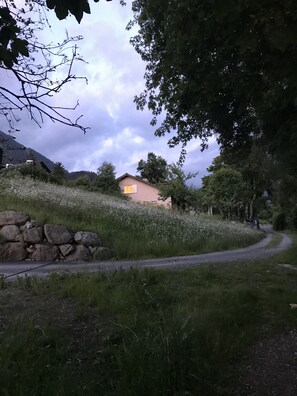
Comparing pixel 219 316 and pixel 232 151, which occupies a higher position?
pixel 232 151

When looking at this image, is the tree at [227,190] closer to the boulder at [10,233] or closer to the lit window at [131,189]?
the lit window at [131,189]

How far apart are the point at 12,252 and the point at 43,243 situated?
41.2 inches

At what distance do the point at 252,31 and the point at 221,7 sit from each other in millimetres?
401

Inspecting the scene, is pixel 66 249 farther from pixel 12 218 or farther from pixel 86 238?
pixel 12 218

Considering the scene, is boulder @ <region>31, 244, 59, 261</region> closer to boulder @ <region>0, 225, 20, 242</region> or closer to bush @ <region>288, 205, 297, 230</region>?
boulder @ <region>0, 225, 20, 242</region>

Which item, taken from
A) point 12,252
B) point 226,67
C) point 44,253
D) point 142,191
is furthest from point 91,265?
point 142,191

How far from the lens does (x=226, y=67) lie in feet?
24.2

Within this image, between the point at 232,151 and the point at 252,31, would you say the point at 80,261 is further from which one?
the point at 252,31

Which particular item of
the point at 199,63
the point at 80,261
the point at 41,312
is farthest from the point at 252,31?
the point at 80,261

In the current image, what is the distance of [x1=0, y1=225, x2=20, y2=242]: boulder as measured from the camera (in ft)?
49.1

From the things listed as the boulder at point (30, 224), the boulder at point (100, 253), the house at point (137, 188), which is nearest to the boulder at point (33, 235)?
the boulder at point (30, 224)

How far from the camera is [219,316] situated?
5.82m

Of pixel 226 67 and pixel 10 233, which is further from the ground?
pixel 226 67

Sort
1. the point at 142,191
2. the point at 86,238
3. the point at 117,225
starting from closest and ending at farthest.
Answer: the point at 86,238, the point at 117,225, the point at 142,191
